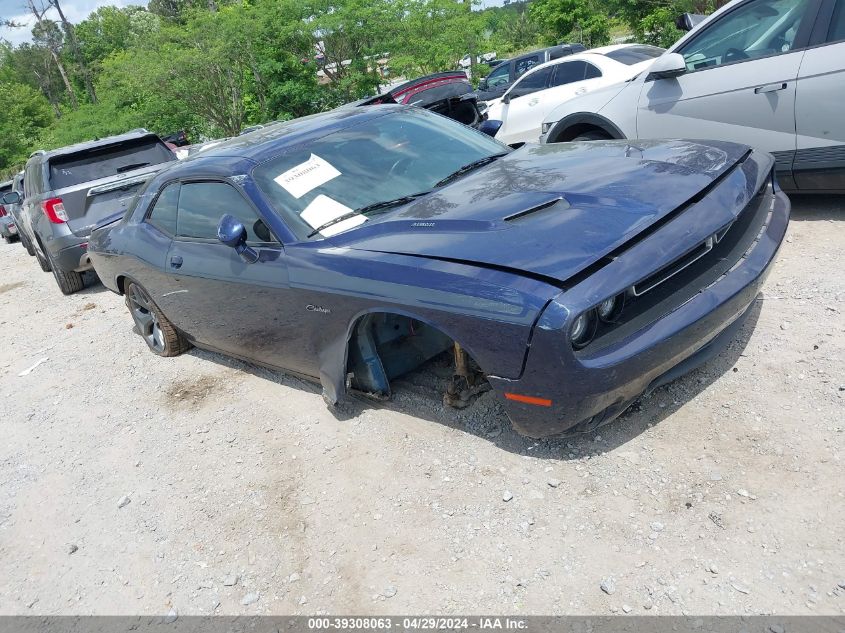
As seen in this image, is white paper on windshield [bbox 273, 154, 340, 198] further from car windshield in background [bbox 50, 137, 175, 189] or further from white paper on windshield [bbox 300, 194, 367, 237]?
car windshield in background [bbox 50, 137, 175, 189]

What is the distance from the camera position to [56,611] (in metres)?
2.97

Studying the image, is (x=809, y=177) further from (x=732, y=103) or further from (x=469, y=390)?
(x=469, y=390)

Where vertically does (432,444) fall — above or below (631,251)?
below

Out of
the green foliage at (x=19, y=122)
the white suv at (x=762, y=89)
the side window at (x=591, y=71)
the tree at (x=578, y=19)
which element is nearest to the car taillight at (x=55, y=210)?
the white suv at (x=762, y=89)

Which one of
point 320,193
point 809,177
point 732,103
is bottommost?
point 809,177

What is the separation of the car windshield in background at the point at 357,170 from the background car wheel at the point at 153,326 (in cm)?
204

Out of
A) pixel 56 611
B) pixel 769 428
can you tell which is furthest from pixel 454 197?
pixel 56 611

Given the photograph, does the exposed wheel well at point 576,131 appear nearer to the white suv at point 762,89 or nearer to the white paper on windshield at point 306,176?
the white suv at point 762,89

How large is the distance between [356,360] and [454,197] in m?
0.99

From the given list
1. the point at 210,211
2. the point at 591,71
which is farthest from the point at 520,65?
the point at 210,211

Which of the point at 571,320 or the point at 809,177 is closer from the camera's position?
the point at 571,320

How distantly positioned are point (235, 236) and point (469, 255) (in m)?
1.47

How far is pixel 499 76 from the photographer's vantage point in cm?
1708

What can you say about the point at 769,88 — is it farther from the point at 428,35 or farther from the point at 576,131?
the point at 428,35
